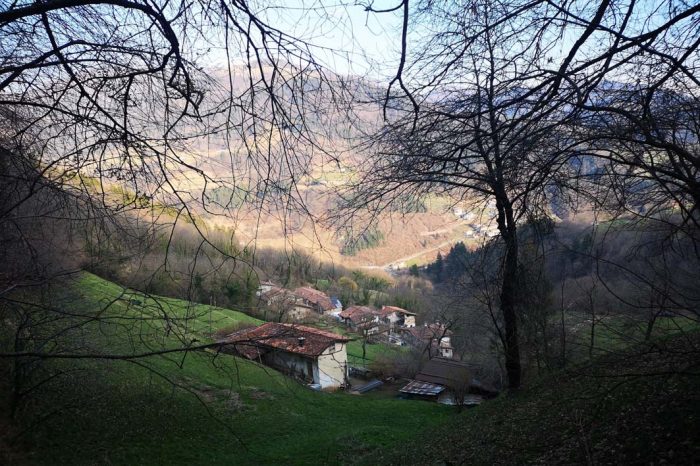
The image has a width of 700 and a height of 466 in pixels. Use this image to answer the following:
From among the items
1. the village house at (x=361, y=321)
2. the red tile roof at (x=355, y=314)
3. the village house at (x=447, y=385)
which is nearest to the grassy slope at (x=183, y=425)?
the village house at (x=447, y=385)

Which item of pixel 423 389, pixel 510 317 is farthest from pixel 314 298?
pixel 423 389

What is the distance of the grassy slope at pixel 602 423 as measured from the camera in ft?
10.9

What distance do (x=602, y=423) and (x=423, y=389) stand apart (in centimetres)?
2077

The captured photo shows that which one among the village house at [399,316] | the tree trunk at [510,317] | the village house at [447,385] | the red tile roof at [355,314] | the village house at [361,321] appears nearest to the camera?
the village house at [361,321]

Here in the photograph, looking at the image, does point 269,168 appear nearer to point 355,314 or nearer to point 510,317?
point 510,317

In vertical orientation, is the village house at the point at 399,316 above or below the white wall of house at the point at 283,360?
below

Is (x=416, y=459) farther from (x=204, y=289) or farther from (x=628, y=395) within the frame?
(x=204, y=289)

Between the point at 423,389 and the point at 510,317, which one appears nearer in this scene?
the point at 510,317

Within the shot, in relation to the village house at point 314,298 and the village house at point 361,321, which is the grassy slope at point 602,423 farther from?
the village house at point 314,298

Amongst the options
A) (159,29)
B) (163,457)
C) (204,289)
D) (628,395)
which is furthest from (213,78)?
(163,457)

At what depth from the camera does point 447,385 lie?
69.5ft

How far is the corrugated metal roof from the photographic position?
23.6 metres

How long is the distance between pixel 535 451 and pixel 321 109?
4.53 m

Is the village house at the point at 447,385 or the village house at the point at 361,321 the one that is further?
the village house at the point at 447,385
